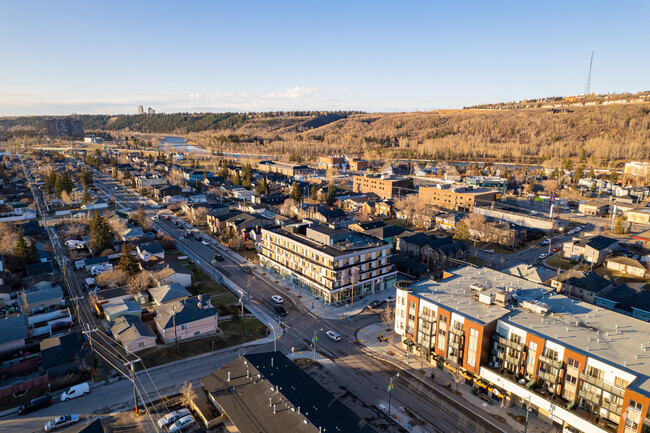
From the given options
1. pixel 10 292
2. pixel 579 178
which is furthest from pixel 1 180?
pixel 579 178

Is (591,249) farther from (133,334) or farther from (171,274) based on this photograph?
(133,334)

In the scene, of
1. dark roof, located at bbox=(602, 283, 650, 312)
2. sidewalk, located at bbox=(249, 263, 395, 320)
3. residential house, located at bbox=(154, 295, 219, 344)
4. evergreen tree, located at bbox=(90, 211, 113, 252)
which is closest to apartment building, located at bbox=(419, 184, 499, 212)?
dark roof, located at bbox=(602, 283, 650, 312)

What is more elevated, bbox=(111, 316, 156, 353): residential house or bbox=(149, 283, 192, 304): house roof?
bbox=(149, 283, 192, 304): house roof

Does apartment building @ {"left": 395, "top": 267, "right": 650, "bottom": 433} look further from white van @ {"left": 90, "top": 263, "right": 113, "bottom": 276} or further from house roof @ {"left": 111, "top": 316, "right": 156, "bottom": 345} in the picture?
white van @ {"left": 90, "top": 263, "right": 113, "bottom": 276}

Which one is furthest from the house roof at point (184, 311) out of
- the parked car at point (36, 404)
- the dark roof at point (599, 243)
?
the dark roof at point (599, 243)

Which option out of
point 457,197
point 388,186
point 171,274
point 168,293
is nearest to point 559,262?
point 457,197

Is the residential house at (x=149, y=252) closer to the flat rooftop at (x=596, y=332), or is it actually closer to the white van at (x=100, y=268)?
the white van at (x=100, y=268)
